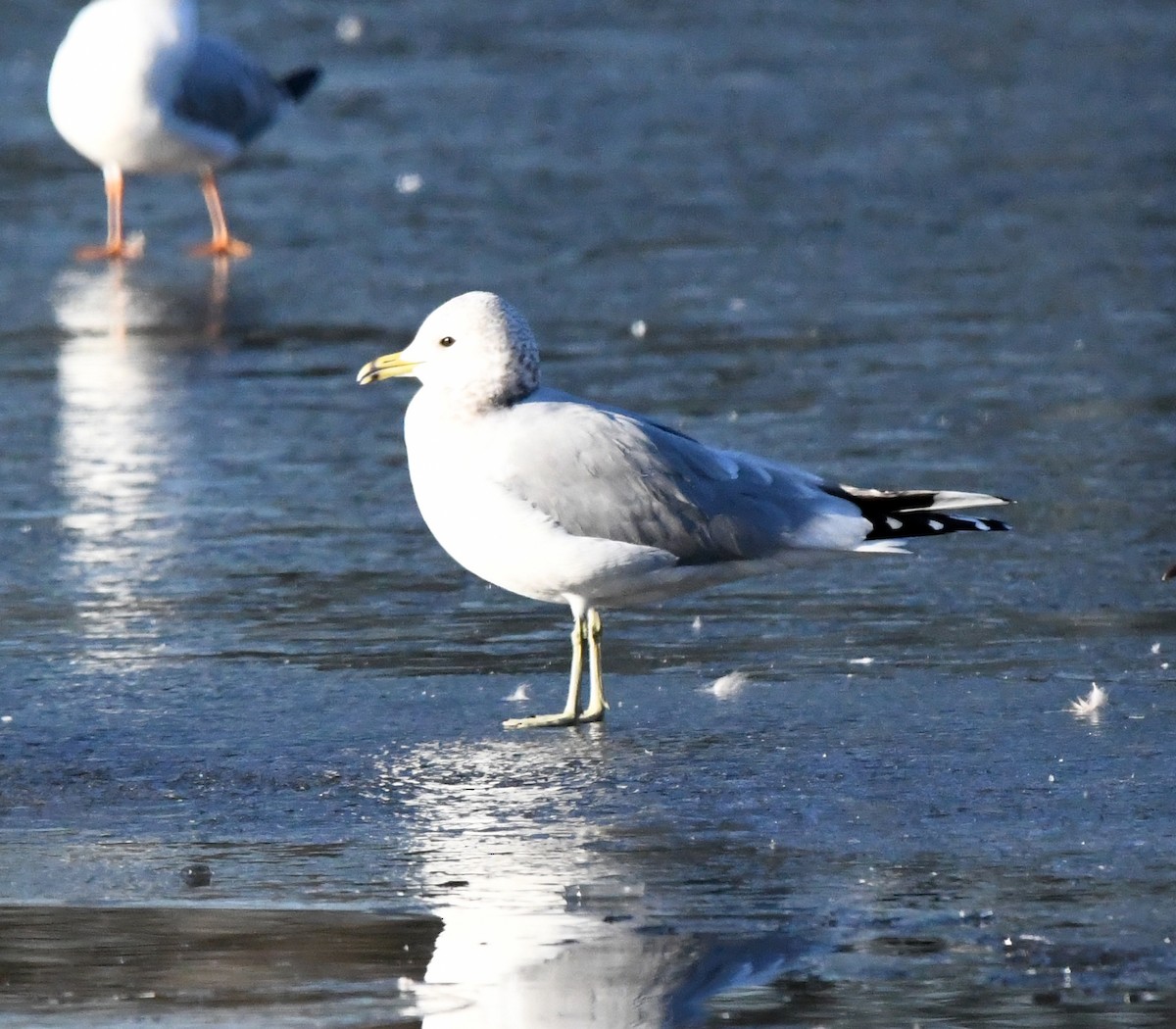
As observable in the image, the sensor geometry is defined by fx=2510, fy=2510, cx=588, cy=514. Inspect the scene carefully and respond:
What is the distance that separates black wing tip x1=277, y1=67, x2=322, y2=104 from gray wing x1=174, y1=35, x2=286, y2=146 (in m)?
0.49

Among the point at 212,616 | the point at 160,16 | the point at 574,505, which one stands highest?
the point at 160,16

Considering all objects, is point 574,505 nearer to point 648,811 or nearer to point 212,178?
point 648,811

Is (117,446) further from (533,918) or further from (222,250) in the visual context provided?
(533,918)

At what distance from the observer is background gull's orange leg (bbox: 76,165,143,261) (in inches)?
503

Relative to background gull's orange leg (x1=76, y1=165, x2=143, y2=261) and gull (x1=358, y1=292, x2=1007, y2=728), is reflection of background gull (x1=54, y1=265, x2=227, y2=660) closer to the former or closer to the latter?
background gull's orange leg (x1=76, y1=165, x2=143, y2=261)

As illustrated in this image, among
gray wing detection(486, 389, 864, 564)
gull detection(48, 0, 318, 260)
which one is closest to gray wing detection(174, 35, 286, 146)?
gull detection(48, 0, 318, 260)

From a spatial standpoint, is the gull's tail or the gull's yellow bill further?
the gull's yellow bill

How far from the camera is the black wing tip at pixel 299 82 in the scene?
600 inches

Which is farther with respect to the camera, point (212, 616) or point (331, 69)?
point (331, 69)

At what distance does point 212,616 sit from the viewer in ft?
22.6

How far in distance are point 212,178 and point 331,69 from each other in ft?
15.3

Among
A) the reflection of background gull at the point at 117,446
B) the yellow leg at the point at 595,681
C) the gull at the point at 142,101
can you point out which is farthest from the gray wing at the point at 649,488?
the gull at the point at 142,101

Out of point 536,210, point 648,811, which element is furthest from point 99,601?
point 536,210

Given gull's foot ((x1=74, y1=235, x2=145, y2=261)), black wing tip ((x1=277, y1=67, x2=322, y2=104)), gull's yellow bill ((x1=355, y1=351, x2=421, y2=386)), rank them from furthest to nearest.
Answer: black wing tip ((x1=277, y1=67, x2=322, y2=104)), gull's foot ((x1=74, y1=235, x2=145, y2=261)), gull's yellow bill ((x1=355, y1=351, x2=421, y2=386))
